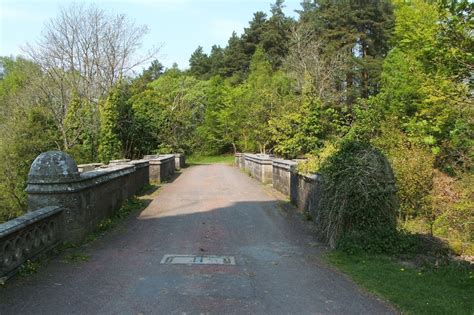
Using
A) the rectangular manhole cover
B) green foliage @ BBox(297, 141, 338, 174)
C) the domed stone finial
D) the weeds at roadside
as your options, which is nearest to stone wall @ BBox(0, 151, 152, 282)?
the domed stone finial

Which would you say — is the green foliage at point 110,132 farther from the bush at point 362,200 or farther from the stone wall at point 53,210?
the bush at point 362,200

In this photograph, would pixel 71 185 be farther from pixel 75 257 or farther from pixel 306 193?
pixel 306 193

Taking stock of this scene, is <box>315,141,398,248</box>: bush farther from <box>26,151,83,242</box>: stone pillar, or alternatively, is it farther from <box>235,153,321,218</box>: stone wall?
<box>26,151,83,242</box>: stone pillar

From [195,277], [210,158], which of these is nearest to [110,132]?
[195,277]

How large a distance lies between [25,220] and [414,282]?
5018mm

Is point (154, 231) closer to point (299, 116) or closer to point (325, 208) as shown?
point (325, 208)

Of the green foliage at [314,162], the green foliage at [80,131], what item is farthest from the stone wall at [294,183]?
the green foliage at [80,131]

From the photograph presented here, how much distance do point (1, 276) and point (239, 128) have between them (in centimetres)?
4272

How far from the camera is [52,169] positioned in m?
7.43

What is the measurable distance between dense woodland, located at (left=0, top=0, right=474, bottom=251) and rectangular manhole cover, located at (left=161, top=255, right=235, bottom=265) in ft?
12.7

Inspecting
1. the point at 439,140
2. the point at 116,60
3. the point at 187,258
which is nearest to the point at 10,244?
the point at 187,258

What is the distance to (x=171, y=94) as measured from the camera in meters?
52.4

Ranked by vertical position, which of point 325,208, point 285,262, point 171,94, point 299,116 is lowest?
point 285,262

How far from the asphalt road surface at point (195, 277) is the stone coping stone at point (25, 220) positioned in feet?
2.00
